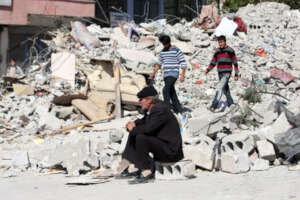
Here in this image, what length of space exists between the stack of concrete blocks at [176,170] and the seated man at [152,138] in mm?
76

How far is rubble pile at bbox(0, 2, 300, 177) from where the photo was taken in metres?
6.60

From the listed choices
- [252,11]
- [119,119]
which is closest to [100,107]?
[119,119]

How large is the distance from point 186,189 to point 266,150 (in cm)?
161

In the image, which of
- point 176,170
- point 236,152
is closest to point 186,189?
point 176,170

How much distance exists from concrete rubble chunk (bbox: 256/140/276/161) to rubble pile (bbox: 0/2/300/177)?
0.01m

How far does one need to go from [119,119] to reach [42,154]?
9.79 ft

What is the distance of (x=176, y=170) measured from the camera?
5867mm

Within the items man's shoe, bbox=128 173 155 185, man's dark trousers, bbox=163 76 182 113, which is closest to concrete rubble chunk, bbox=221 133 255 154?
man's shoe, bbox=128 173 155 185

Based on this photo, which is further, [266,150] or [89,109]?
[89,109]

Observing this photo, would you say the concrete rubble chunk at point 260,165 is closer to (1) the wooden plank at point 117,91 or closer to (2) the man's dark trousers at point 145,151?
(2) the man's dark trousers at point 145,151

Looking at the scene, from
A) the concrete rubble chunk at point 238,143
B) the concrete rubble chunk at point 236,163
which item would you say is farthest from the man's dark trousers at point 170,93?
the concrete rubble chunk at point 236,163

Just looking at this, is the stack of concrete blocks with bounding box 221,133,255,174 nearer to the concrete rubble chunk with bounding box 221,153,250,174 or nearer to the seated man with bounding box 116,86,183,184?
the concrete rubble chunk with bounding box 221,153,250,174

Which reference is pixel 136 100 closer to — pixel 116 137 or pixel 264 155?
pixel 116 137

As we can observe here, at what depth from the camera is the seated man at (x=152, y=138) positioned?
5629 mm
